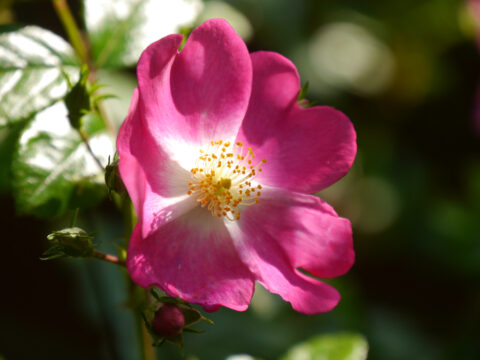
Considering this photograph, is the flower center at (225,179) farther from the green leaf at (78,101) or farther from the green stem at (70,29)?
the green stem at (70,29)

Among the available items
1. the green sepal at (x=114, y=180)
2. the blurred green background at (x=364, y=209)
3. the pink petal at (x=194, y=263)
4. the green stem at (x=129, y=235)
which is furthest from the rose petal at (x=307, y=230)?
the blurred green background at (x=364, y=209)

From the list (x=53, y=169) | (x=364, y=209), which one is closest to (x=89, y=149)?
(x=53, y=169)

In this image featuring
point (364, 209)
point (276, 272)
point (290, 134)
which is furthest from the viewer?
point (364, 209)

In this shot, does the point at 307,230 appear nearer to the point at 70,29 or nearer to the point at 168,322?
the point at 168,322

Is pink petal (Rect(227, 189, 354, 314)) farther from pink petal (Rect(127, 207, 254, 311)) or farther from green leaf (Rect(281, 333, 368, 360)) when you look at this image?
green leaf (Rect(281, 333, 368, 360))

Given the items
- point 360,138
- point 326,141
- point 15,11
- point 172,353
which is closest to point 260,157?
point 326,141

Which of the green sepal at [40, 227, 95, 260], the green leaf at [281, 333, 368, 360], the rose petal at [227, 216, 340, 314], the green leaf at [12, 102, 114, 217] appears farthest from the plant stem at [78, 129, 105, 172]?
the green leaf at [281, 333, 368, 360]

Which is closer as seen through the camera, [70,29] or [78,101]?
[78,101]

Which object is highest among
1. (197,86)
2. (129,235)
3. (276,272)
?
(197,86)

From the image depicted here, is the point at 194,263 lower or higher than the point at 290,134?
lower
